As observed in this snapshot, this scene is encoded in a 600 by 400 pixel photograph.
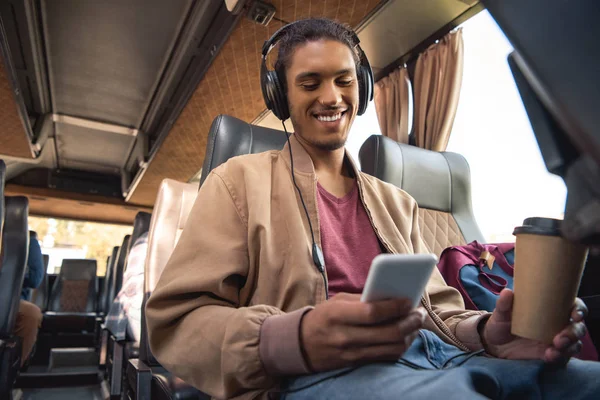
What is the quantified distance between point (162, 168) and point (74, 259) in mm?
1837

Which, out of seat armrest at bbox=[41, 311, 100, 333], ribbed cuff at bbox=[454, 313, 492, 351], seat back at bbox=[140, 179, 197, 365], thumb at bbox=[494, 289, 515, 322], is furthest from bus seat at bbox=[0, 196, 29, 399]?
seat armrest at bbox=[41, 311, 100, 333]

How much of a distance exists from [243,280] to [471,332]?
0.46 metres

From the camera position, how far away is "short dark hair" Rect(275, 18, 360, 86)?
3.53ft

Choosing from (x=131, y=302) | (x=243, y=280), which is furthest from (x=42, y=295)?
(x=243, y=280)

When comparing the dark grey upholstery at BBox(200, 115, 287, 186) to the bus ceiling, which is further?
the bus ceiling


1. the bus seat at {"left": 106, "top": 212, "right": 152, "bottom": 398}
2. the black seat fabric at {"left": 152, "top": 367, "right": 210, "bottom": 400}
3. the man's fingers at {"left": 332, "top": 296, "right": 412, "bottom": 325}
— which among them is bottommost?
the bus seat at {"left": 106, "top": 212, "right": 152, "bottom": 398}

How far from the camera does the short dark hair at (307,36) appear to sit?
3.53 ft

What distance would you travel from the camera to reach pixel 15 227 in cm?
222

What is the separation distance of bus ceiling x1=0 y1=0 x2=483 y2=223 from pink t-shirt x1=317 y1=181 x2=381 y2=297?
7.31 feet

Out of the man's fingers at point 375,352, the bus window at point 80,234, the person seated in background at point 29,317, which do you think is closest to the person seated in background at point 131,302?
the person seated in background at point 29,317

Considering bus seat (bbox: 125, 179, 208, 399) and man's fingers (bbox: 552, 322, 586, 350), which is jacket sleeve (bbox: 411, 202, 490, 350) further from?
bus seat (bbox: 125, 179, 208, 399)

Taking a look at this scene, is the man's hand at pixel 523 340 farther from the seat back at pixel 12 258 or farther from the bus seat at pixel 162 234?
the seat back at pixel 12 258

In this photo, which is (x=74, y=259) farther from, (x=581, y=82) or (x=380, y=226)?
(x=581, y=82)

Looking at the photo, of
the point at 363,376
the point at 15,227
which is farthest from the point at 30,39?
the point at 363,376
